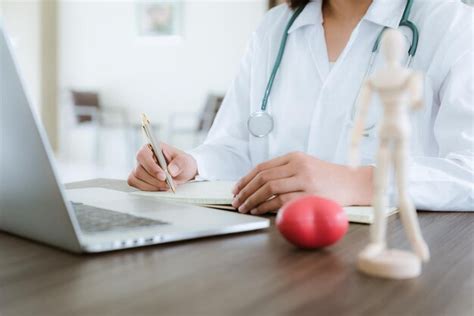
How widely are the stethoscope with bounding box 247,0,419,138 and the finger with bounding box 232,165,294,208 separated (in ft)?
1.26

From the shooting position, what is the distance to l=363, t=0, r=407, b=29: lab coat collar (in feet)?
3.87

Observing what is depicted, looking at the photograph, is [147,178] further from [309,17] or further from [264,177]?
[309,17]

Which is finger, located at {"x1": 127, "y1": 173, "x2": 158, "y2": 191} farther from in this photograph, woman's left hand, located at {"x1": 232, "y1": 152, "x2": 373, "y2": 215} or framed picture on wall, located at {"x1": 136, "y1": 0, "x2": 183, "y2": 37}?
framed picture on wall, located at {"x1": 136, "y1": 0, "x2": 183, "y2": 37}

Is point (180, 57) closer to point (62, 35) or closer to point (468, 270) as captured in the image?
point (62, 35)

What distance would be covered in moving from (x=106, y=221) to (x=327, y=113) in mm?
694

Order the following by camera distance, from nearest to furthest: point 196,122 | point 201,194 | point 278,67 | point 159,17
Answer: point 201,194 < point 278,67 < point 196,122 < point 159,17

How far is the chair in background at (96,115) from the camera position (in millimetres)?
5809

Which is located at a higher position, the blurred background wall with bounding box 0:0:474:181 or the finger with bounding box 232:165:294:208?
the finger with bounding box 232:165:294:208

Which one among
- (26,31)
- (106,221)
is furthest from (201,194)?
(26,31)

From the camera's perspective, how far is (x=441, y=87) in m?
1.10

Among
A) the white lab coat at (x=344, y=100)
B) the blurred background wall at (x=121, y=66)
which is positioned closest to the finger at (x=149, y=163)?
the white lab coat at (x=344, y=100)

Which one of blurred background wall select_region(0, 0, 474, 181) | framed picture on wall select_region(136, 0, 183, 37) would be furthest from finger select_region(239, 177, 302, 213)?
framed picture on wall select_region(136, 0, 183, 37)

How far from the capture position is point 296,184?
760 millimetres

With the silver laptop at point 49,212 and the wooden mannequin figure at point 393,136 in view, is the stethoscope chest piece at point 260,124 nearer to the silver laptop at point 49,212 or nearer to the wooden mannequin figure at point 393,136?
the silver laptop at point 49,212
